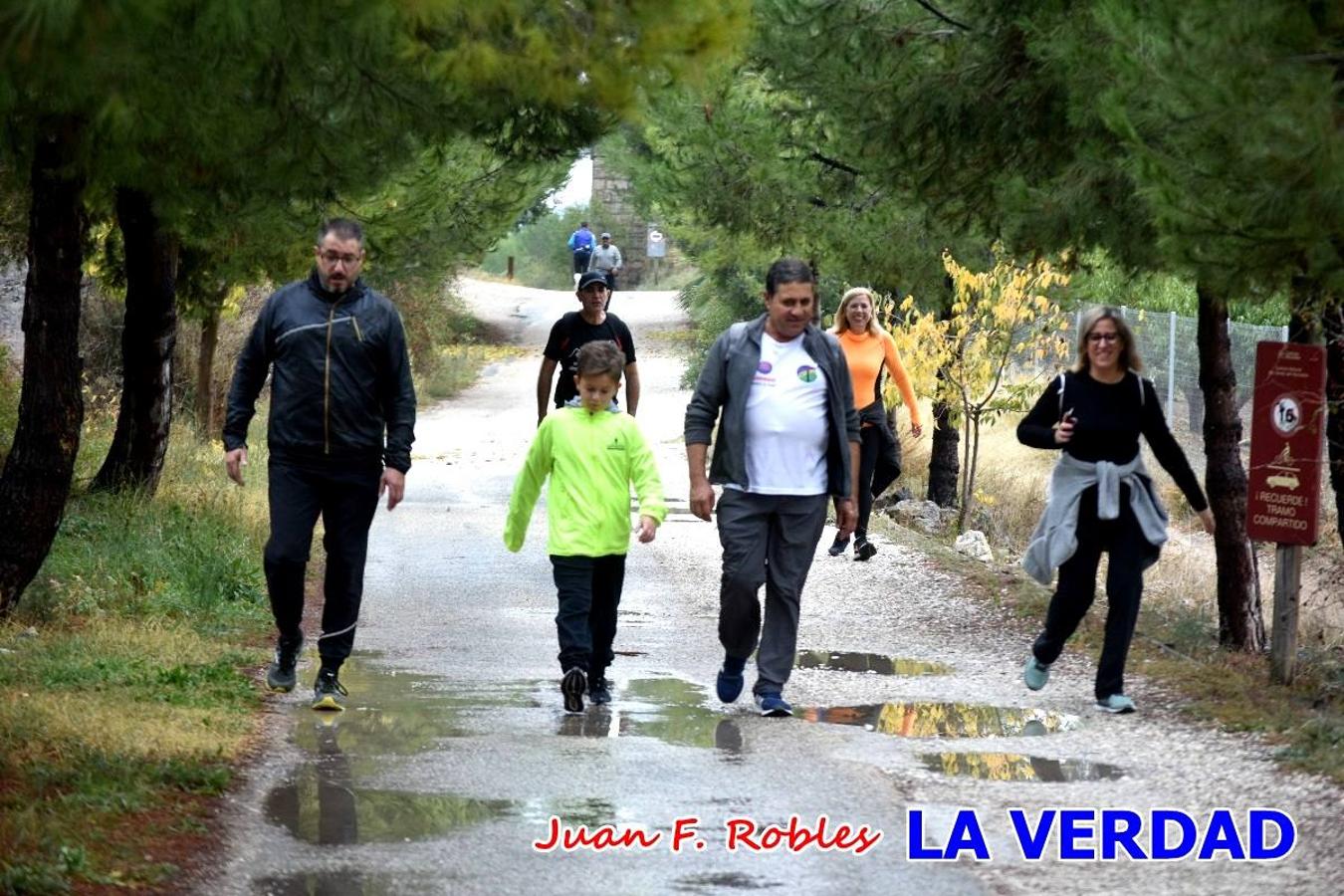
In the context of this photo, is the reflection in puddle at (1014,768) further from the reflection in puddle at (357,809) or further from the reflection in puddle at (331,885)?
the reflection in puddle at (331,885)

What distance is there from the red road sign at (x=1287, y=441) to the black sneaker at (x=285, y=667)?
14.9 ft

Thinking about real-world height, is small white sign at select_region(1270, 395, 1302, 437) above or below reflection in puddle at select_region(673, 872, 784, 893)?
above

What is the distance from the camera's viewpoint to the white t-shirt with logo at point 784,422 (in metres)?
8.30

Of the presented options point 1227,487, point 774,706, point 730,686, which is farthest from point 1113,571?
point 1227,487

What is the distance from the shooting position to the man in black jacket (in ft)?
26.4

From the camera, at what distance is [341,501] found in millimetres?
8180

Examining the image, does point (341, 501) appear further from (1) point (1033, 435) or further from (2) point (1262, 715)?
(2) point (1262, 715)

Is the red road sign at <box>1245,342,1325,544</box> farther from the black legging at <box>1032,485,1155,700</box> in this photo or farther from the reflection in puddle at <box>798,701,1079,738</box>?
the reflection in puddle at <box>798,701,1079,738</box>

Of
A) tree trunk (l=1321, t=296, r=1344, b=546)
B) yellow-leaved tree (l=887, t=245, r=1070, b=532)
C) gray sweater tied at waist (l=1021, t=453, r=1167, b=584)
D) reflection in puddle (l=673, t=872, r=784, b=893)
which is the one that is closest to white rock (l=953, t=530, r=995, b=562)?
yellow-leaved tree (l=887, t=245, r=1070, b=532)

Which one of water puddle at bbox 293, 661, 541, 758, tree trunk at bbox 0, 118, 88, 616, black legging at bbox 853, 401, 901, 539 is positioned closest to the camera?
water puddle at bbox 293, 661, 541, 758

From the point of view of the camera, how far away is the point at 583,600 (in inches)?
327

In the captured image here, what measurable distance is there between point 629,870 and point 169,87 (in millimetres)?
2826

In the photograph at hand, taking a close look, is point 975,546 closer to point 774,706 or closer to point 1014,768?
point 774,706

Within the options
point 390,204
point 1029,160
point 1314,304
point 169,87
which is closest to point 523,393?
point 390,204
